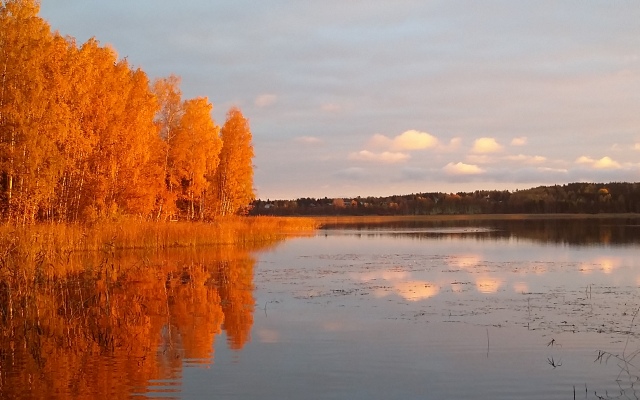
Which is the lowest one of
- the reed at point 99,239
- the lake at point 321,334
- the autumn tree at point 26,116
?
the lake at point 321,334

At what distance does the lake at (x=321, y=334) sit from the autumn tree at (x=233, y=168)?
26.4 m

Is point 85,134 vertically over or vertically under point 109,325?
over

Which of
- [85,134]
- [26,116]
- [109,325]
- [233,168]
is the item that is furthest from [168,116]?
[109,325]

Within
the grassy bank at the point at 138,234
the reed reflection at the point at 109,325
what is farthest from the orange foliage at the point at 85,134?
the reed reflection at the point at 109,325

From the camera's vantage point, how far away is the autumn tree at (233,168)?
4703 cm

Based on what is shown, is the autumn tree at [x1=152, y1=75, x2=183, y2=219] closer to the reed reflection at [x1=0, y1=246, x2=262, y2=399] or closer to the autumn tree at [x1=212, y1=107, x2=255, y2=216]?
the autumn tree at [x1=212, y1=107, x2=255, y2=216]

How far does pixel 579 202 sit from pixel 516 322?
110 metres

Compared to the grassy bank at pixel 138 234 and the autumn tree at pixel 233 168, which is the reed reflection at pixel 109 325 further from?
the autumn tree at pixel 233 168

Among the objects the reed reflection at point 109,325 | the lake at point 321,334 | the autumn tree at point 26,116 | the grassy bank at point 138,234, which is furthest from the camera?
the autumn tree at point 26,116

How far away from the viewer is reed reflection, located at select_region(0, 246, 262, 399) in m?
8.11

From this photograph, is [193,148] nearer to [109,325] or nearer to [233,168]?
[233,168]

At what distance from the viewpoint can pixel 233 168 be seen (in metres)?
46.7

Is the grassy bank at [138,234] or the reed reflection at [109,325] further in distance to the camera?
the grassy bank at [138,234]

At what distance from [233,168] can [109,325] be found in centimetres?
3549
